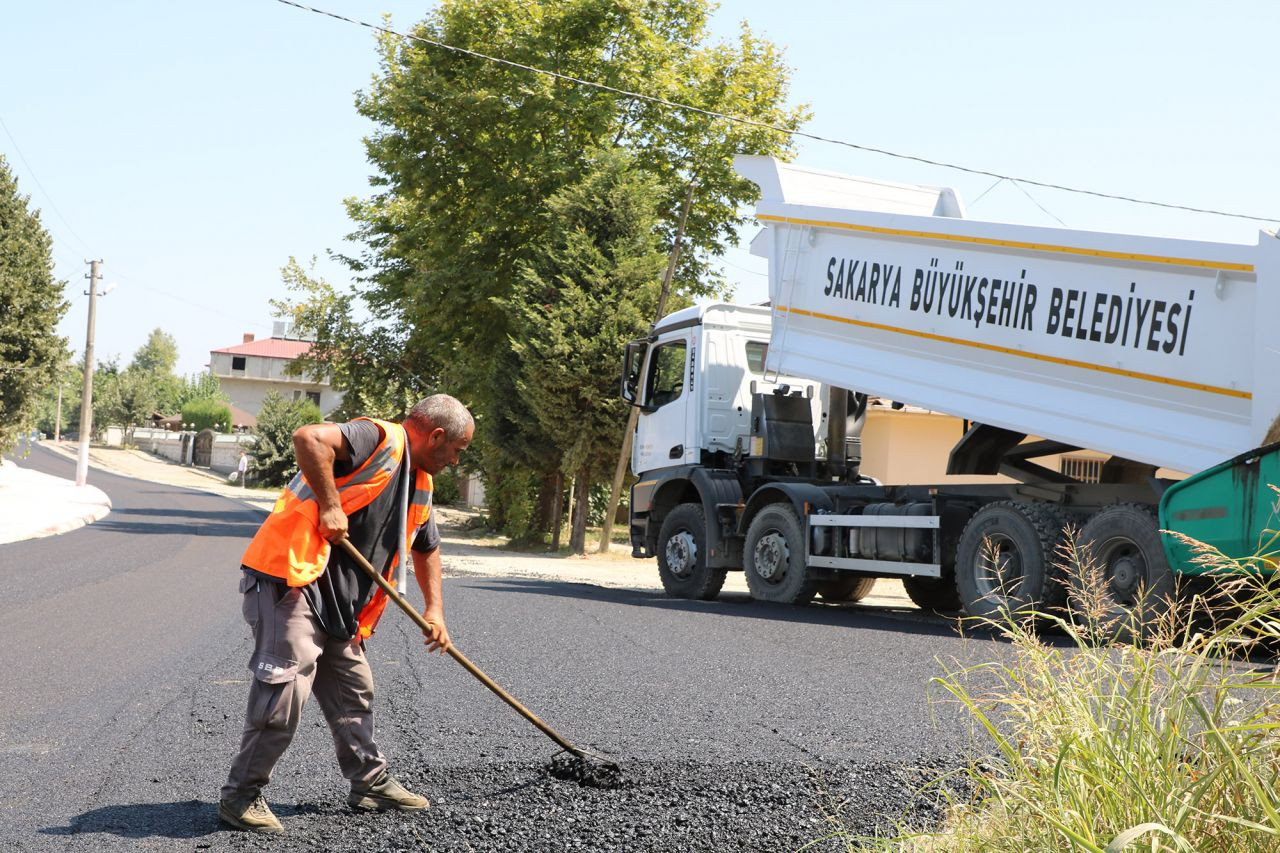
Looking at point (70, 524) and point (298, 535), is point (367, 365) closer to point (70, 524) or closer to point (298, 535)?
point (70, 524)

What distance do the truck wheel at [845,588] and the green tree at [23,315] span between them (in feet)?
76.0

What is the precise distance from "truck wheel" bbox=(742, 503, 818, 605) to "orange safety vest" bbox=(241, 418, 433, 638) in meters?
8.16

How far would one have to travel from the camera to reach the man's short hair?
438cm

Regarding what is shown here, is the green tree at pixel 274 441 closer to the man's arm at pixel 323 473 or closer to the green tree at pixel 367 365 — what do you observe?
the green tree at pixel 367 365

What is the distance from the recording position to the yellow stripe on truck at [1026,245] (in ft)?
28.4

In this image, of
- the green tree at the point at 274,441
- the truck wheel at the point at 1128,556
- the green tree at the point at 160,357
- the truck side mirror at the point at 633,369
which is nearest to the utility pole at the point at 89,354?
the green tree at the point at 274,441

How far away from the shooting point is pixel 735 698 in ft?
22.3

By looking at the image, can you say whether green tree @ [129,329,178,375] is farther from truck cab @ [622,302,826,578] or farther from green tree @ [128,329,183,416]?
truck cab @ [622,302,826,578]

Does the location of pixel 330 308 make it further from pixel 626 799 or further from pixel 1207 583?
pixel 626 799

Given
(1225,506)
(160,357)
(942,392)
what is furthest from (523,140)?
(160,357)

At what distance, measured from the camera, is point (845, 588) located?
1307cm

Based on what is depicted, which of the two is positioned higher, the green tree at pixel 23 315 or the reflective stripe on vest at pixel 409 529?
the green tree at pixel 23 315

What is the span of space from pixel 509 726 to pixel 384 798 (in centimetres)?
154

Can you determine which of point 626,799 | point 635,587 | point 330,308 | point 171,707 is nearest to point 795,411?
point 635,587
